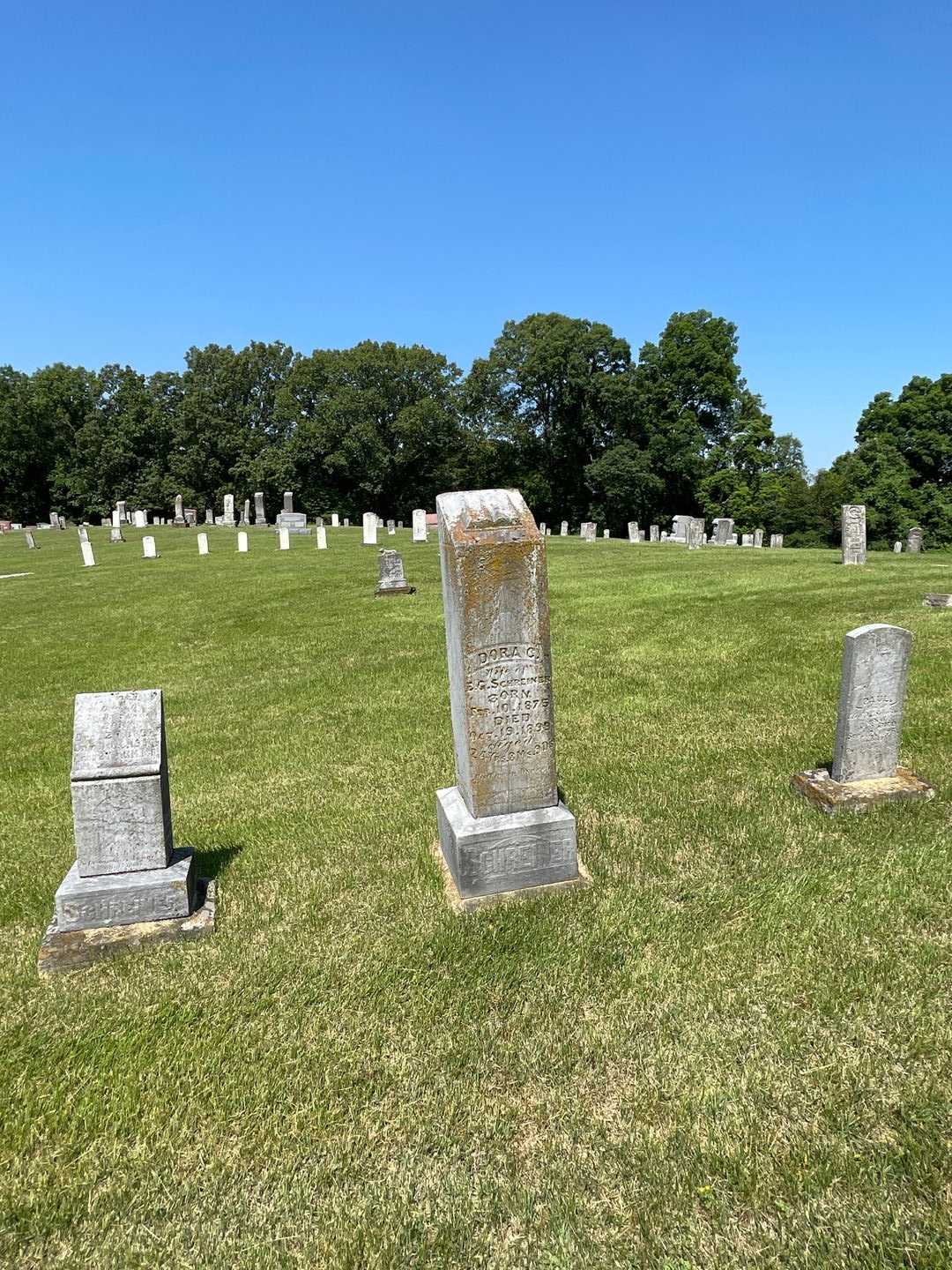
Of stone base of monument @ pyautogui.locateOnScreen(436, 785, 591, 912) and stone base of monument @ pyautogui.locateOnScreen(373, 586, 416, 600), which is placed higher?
stone base of monument @ pyautogui.locateOnScreen(373, 586, 416, 600)

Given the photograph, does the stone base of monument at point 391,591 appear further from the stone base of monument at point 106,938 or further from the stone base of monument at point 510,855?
the stone base of monument at point 106,938

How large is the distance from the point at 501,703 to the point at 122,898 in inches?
96.6

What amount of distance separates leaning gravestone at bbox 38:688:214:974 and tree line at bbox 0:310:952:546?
4572 cm

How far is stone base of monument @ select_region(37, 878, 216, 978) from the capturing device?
3.70m

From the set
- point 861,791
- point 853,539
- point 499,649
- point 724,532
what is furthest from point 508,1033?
point 724,532

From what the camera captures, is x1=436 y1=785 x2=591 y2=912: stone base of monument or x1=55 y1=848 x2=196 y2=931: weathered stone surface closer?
x1=55 y1=848 x2=196 y2=931: weathered stone surface

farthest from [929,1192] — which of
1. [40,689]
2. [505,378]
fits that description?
[505,378]

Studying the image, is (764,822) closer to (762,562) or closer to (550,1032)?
(550,1032)

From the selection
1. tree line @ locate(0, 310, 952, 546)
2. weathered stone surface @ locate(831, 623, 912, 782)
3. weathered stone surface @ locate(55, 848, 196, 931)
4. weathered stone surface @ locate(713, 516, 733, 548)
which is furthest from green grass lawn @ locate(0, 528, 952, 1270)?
tree line @ locate(0, 310, 952, 546)

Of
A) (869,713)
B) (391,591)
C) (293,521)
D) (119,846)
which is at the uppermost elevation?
(293,521)

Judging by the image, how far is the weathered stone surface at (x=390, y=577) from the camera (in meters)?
15.3

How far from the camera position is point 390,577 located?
15.4m

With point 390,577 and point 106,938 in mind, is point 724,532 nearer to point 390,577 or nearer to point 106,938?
point 390,577

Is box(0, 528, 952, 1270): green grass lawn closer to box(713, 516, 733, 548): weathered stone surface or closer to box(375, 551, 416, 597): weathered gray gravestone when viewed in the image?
box(375, 551, 416, 597): weathered gray gravestone
